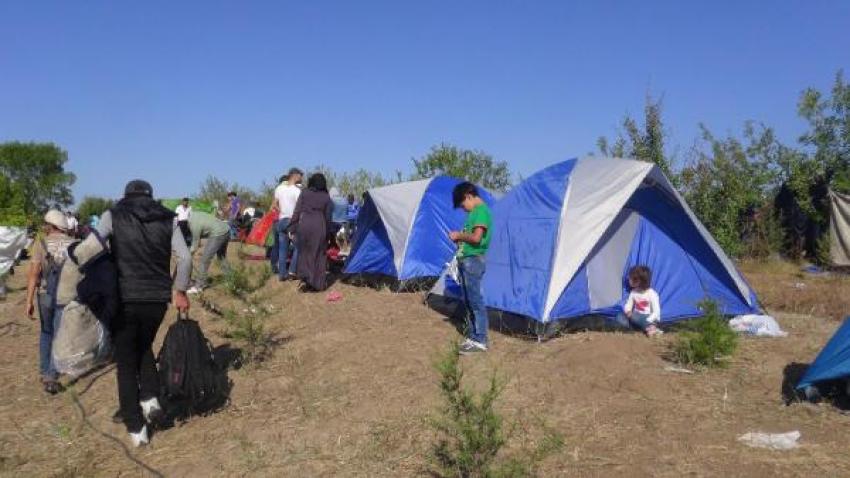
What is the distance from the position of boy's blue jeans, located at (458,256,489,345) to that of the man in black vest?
2.74 m

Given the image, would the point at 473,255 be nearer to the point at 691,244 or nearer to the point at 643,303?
the point at 643,303

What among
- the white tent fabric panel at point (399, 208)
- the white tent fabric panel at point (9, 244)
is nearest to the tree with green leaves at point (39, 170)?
the white tent fabric panel at point (9, 244)

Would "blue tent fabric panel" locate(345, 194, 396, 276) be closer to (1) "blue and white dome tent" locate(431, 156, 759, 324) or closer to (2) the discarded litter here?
(1) "blue and white dome tent" locate(431, 156, 759, 324)

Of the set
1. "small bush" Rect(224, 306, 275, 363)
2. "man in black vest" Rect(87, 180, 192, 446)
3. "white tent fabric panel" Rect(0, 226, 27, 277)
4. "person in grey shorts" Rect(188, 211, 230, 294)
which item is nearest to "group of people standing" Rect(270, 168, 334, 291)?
"person in grey shorts" Rect(188, 211, 230, 294)

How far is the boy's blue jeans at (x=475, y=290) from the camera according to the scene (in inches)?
249

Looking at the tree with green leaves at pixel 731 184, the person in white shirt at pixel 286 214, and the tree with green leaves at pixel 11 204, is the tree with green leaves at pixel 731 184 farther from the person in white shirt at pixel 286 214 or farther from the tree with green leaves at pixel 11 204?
the tree with green leaves at pixel 11 204

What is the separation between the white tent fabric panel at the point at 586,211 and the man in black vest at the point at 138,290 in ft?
12.1

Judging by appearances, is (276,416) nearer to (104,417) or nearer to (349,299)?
(104,417)

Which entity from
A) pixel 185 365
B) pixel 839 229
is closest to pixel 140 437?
pixel 185 365

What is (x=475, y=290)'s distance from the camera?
6.34 metres

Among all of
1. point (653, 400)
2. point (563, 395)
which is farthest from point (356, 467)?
point (653, 400)

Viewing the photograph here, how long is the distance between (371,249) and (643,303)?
468cm

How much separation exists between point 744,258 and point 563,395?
10.8 meters

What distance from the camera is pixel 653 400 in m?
5.05
